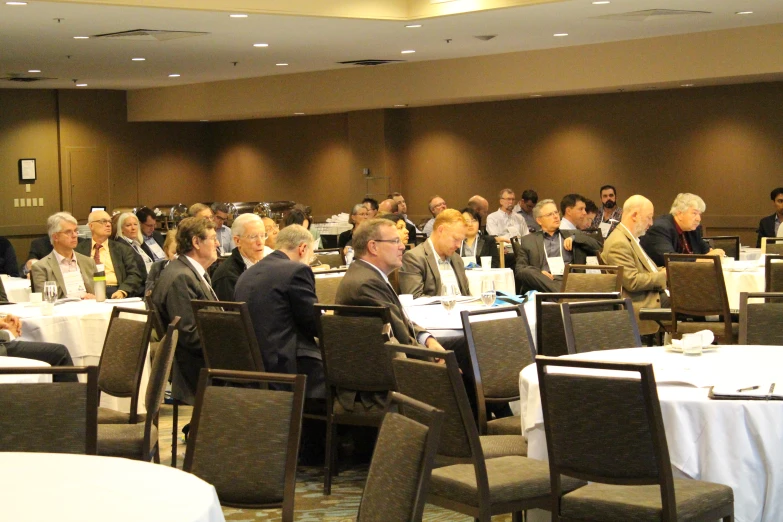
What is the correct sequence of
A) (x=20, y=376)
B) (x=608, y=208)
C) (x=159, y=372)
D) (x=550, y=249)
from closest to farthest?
(x=159, y=372)
(x=20, y=376)
(x=550, y=249)
(x=608, y=208)

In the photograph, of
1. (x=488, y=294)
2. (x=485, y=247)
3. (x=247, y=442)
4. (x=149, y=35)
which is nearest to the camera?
(x=247, y=442)

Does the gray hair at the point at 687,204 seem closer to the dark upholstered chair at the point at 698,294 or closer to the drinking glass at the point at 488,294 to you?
the dark upholstered chair at the point at 698,294

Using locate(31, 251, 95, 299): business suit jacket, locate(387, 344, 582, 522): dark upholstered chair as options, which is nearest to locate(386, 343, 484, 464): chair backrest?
locate(387, 344, 582, 522): dark upholstered chair

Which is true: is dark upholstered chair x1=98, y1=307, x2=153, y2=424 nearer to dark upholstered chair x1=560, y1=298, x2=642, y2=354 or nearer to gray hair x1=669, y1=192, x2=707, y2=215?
dark upholstered chair x1=560, y1=298, x2=642, y2=354

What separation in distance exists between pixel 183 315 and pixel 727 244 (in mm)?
6679

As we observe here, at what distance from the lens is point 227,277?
21.8ft

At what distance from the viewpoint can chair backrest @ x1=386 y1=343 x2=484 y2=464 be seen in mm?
3430

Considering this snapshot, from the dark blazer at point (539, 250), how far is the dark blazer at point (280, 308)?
3.55 metres

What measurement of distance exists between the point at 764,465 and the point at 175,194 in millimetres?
17614

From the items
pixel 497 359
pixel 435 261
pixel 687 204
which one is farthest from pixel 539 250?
pixel 497 359

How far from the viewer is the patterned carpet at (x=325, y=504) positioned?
4809mm

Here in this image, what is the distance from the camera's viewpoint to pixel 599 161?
15484 millimetres

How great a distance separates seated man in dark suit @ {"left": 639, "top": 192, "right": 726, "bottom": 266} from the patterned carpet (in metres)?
3.69

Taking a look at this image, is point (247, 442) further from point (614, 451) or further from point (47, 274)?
point (47, 274)
